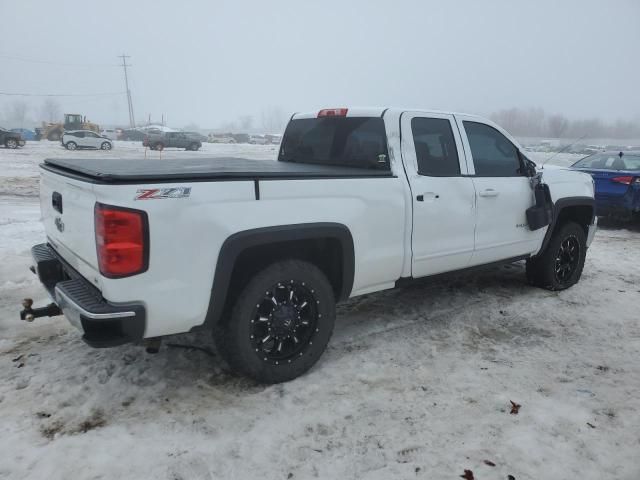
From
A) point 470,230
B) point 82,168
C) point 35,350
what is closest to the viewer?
point 82,168

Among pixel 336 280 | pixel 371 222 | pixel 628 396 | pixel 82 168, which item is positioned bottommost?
pixel 628 396

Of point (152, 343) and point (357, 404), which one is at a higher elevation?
point (152, 343)

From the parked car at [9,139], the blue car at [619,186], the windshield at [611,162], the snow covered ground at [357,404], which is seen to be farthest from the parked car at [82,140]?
the snow covered ground at [357,404]

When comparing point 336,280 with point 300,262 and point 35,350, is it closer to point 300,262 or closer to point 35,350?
point 300,262

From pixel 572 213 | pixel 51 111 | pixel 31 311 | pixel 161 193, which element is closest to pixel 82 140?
pixel 31 311

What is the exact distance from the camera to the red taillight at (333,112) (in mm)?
4367

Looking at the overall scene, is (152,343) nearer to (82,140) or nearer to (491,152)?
(491,152)

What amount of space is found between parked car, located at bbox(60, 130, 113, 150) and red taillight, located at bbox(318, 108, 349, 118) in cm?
3093

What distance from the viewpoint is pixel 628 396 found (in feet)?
11.1

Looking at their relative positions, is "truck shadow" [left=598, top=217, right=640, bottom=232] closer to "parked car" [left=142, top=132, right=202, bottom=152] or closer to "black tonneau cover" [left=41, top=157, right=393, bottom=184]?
"black tonneau cover" [left=41, top=157, right=393, bottom=184]

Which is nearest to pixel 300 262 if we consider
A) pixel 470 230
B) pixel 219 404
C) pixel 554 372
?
pixel 219 404

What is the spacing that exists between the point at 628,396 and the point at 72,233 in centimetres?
380

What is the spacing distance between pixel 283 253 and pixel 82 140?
32.2m

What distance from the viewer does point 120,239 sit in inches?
103
